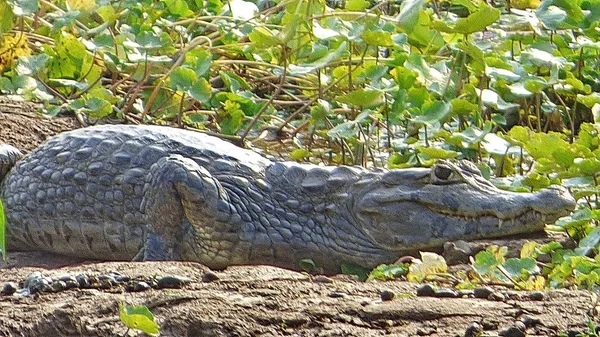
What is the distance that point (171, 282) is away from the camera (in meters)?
3.62

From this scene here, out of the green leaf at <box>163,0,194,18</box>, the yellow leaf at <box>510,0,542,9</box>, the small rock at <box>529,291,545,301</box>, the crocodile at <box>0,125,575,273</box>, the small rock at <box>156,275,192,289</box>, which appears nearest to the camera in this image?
the small rock at <box>529,291,545,301</box>

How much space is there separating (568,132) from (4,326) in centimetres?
411

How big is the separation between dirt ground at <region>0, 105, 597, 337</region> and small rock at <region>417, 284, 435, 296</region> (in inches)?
1.4

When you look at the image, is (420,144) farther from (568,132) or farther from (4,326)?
(4,326)

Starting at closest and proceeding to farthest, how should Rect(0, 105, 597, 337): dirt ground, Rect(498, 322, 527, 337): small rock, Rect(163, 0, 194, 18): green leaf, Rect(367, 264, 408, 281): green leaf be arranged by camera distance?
Rect(498, 322, 527, 337): small rock, Rect(0, 105, 597, 337): dirt ground, Rect(367, 264, 408, 281): green leaf, Rect(163, 0, 194, 18): green leaf

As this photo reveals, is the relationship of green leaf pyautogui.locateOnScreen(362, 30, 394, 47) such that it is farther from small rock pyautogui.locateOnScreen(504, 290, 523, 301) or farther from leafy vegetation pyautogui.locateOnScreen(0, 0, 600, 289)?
small rock pyautogui.locateOnScreen(504, 290, 523, 301)

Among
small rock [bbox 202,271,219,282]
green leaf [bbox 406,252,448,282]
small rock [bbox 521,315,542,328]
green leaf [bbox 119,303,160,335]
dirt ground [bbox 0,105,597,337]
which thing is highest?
green leaf [bbox 119,303,160,335]

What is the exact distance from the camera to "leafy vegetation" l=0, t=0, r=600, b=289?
5969 mm

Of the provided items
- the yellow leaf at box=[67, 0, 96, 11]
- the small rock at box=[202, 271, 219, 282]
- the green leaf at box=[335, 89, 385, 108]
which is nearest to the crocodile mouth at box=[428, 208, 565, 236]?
the green leaf at box=[335, 89, 385, 108]

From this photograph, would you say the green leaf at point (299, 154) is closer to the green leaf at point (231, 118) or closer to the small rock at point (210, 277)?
the green leaf at point (231, 118)

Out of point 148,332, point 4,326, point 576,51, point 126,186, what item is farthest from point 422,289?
point 576,51

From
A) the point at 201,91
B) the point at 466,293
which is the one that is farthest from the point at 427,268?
the point at 201,91

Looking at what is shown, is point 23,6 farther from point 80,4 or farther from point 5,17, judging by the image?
point 80,4

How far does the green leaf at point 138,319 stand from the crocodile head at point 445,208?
2086 mm
